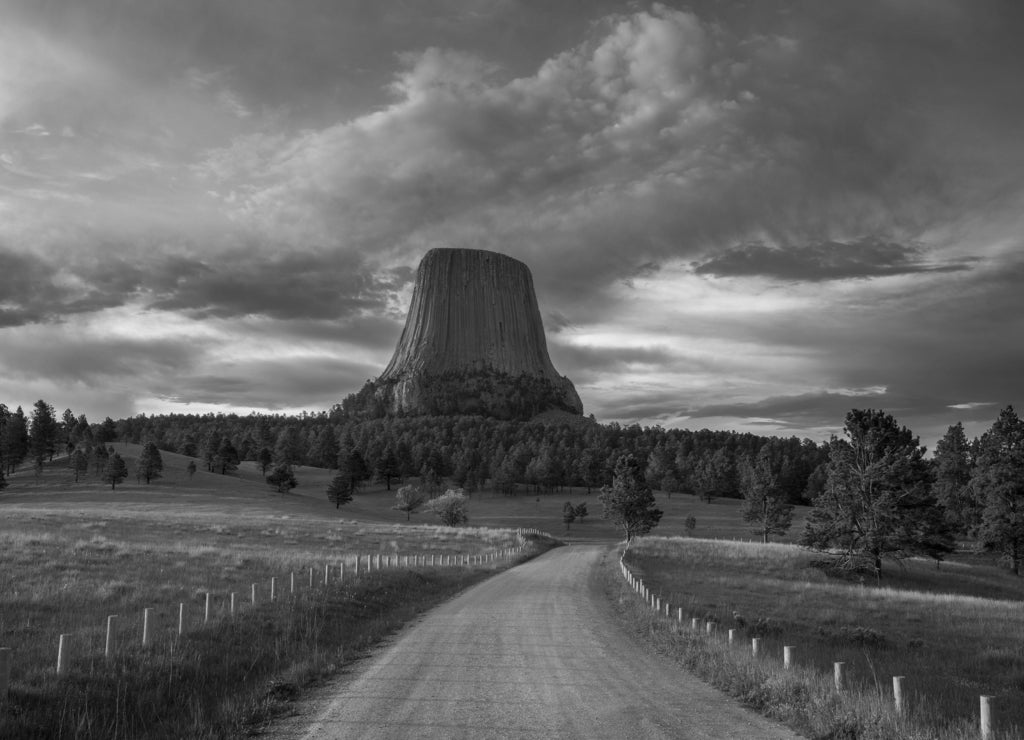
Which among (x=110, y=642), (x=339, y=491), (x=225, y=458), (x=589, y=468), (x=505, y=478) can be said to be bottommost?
(x=339, y=491)

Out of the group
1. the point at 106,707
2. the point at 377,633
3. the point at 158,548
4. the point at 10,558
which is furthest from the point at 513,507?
the point at 106,707

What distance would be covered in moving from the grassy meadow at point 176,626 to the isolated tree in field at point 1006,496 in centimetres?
3649

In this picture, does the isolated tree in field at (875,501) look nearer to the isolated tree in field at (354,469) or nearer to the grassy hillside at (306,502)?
the grassy hillside at (306,502)

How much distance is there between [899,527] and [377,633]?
39855mm

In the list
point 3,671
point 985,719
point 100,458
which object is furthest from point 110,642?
point 100,458

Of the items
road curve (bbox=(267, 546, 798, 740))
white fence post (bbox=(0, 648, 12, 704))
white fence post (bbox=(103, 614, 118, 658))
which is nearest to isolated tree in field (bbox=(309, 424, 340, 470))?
road curve (bbox=(267, 546, 798, 740))

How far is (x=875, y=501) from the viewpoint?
4528 centimetres

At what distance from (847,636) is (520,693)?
15.3 metres

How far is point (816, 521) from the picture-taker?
161 ft

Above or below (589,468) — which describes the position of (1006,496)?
above

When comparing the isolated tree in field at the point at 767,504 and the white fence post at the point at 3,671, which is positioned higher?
the white fence post at the point at 3,671

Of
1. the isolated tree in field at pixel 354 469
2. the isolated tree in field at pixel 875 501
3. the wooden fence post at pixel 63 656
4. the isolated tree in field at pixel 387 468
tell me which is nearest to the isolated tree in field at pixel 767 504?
the isolated tree in field at pixel 875 501

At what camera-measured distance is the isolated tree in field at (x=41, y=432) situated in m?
110

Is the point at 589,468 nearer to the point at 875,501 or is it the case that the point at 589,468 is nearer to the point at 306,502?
the point at 306,502
